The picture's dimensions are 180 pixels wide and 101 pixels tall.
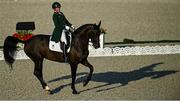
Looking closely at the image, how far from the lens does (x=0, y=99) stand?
10.8m

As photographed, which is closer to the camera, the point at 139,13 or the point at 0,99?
the point at 0,99

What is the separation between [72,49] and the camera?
1102cm

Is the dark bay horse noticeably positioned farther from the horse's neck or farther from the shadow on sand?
the shadow on sand

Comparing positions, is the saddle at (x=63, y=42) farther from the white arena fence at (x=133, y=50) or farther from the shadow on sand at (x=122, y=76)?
the white arena fence at (x=133, y=50)

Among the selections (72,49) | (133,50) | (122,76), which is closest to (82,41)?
(72,49)

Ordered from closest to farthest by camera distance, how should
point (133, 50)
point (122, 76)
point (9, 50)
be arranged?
point (9, 50) → point (122, 76) → point (133, 50)

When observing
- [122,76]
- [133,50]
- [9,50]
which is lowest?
[122,76]

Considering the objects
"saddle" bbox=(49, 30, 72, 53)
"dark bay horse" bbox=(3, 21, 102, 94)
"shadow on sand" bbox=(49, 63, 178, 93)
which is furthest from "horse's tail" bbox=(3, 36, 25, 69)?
"shadow on sand" bbox=(49, 63, 178, 93)

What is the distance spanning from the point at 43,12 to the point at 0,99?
16625mm

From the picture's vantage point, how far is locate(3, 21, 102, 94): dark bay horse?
10852 mm

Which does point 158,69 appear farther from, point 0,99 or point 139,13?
point 139,13

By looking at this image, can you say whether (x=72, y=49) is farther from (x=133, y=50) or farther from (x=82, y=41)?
(x=133, y=50)

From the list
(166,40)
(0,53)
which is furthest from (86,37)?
(166,40)

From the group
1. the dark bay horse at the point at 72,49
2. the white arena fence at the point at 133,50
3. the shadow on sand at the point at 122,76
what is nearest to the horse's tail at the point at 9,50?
the dark bay horse at the point at 72,49
